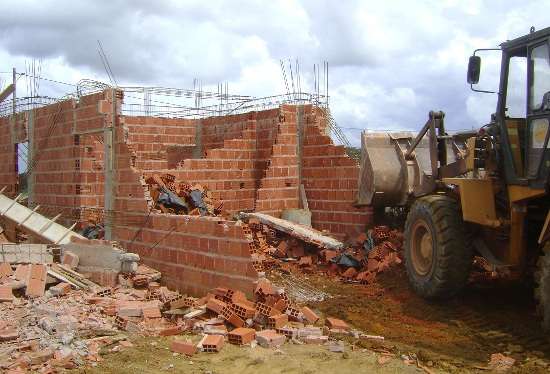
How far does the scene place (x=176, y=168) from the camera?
1253 cm

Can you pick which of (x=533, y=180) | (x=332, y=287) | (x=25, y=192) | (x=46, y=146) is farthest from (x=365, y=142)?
(x=25, y=192)

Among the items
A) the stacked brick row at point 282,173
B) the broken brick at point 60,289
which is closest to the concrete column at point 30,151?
the stacked brick row at point 282,173

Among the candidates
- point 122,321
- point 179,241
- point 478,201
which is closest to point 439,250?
Answer: point 478,201

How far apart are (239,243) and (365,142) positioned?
335 cm

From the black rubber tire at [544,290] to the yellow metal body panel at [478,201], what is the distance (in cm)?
103

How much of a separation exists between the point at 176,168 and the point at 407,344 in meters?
7.09

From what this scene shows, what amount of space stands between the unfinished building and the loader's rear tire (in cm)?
296

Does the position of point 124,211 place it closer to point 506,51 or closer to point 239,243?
point 239,243

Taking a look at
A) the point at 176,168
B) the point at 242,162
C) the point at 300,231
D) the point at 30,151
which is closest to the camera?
the point at 300,231

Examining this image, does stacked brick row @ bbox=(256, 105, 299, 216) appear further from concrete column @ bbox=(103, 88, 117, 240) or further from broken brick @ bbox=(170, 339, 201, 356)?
broken brick @ bbox=(170, 339, 201, 356)

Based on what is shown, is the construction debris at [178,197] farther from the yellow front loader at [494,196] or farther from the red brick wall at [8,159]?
the red brick wall at [8,159]

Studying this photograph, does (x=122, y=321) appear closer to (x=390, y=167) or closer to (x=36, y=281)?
(x=36, y=281)

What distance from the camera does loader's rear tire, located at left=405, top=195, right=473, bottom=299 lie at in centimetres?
768

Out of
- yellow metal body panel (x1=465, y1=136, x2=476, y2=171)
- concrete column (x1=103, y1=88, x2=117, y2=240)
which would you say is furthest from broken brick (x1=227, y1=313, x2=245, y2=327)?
concrete column (x1=103, y1=88, x2=117, y2=240)
